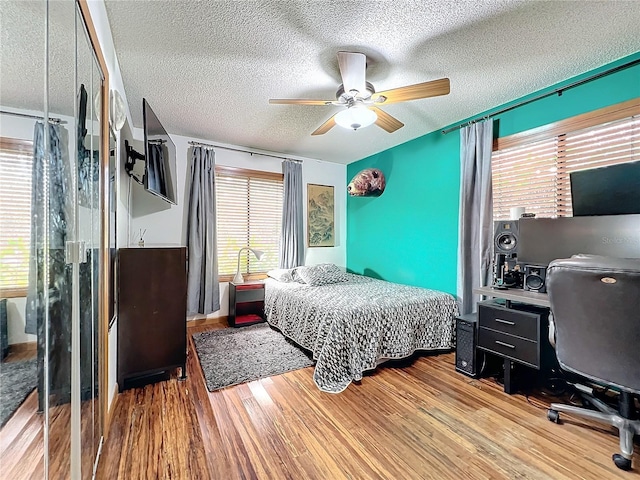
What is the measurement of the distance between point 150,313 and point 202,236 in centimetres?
163

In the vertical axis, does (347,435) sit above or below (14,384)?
below

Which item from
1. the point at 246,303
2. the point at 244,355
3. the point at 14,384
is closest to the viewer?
the point at 14,384

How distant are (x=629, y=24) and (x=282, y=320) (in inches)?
141

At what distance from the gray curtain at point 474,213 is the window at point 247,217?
260cm

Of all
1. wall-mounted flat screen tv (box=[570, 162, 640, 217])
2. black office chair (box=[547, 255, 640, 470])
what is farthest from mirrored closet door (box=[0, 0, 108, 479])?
wall-mounted flat screen tv (box=[570, 162, 640, 217])

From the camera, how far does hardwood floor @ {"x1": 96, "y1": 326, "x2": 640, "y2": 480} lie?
146 centimetres

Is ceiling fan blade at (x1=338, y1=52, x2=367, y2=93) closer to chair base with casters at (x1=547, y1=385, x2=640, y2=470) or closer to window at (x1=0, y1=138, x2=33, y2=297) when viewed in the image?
window at (x1=0, y1=138, x2=33, y2=297)

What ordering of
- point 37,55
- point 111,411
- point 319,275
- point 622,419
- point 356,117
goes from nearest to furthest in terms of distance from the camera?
point 37,55 < point 622,419 < point 111,411 < point 356,117 < point 319,275

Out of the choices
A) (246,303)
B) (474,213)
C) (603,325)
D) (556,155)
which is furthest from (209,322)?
(556,155)

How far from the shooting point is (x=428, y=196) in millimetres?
3551

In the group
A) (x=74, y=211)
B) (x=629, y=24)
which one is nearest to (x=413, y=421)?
(x=74, y=211)

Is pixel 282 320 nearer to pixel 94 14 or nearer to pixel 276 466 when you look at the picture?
pixel 276 466

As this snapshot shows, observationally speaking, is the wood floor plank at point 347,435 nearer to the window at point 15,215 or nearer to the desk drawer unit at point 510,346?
the desk drawer unit at point 510,346

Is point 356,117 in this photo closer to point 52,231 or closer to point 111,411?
point 52,231
